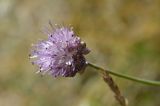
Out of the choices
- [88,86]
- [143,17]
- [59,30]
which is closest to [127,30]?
[143,17]

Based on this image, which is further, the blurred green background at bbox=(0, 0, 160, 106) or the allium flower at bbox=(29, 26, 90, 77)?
the blurred green background at bbox=(0, 0, 160, 106)

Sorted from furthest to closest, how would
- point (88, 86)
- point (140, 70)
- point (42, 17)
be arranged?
point (42, 17), point (88, 86), point (140, 70)

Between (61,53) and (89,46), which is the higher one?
(61,53)

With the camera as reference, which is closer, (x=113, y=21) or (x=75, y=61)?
(x=75, y=61)

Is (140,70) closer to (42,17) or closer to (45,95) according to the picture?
(45,95)

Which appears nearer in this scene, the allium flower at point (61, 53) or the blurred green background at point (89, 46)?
the allium flower at point (61, 53)
